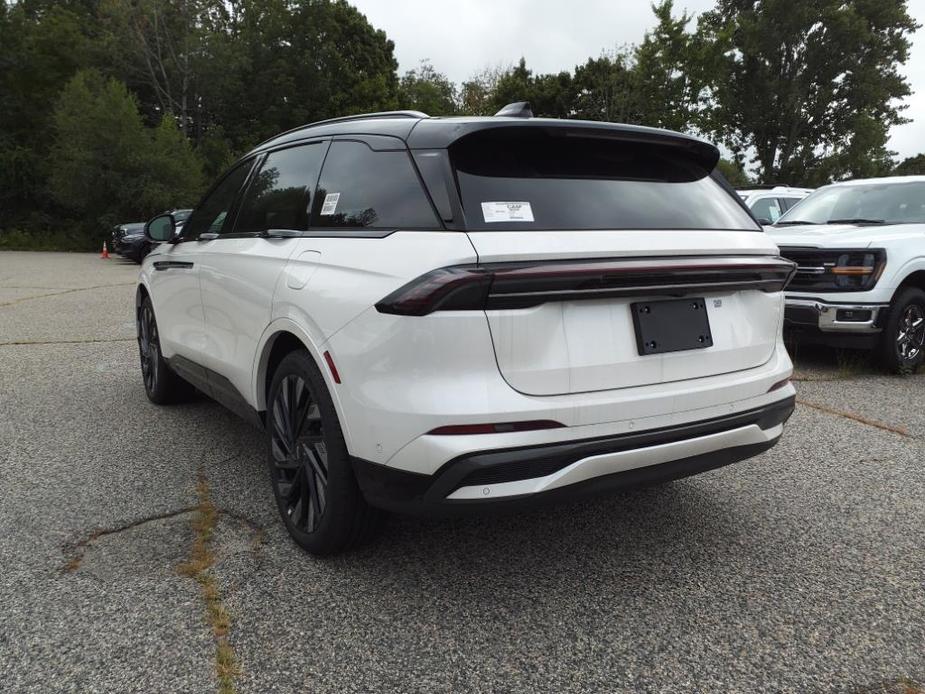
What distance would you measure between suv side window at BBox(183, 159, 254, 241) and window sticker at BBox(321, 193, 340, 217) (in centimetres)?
113

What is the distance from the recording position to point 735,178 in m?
35.7

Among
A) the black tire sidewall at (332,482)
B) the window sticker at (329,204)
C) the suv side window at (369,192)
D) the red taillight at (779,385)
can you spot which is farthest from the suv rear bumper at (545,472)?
the window sticker at (329,204)

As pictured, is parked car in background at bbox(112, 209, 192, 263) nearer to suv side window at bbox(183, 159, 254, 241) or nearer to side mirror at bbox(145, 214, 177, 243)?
side mirror at bbox(145, 214, 177, 243)

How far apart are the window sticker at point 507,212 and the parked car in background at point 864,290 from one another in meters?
4.82

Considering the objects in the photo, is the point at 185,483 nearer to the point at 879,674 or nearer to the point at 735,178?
the point at 879,674

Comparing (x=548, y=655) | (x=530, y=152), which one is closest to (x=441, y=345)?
(x=530, y=152)

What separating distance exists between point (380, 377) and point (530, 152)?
37.7 inches

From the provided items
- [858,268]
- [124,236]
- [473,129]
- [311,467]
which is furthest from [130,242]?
[473,129]

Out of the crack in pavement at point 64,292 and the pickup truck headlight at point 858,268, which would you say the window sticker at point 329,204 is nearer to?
the pickup truck headlight at point 858,268

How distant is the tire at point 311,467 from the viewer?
8.61 ft

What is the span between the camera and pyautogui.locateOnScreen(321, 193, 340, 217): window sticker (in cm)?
294

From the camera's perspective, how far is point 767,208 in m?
12.4

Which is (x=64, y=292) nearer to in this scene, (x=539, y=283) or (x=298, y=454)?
(x=298, y=454)

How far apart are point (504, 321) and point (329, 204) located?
43.6 inches
